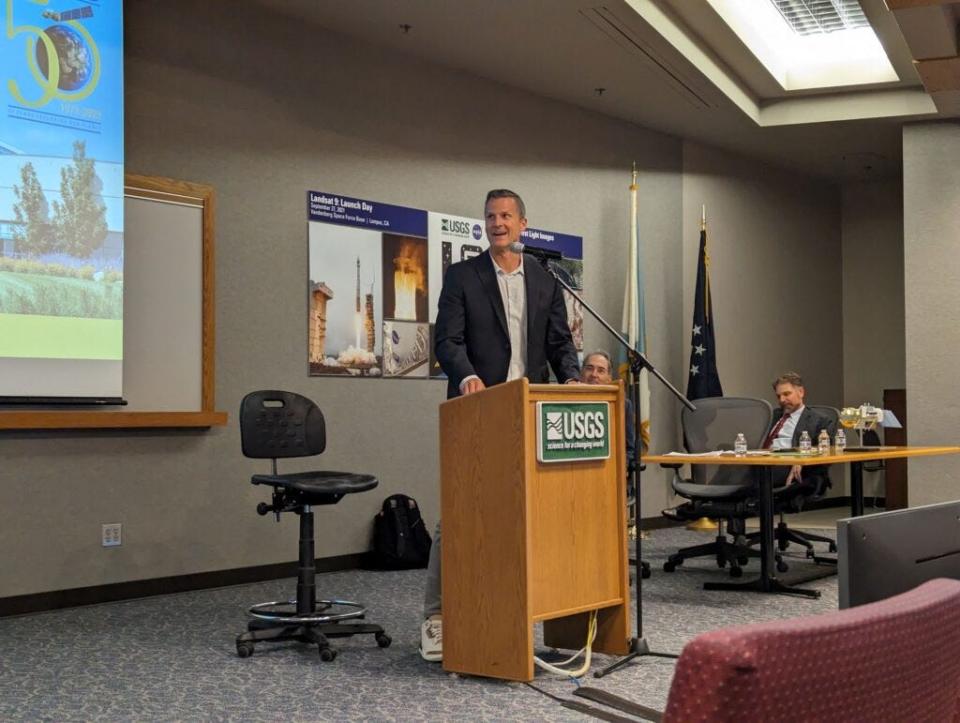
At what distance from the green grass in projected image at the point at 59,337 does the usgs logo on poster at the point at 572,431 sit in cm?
250

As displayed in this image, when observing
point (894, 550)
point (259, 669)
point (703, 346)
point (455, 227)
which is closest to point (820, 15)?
point (703, 346)

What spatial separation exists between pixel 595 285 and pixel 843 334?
12.0 ft

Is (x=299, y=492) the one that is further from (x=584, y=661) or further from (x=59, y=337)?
(x=59, y=337)

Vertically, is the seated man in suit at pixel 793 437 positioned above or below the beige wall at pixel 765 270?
Answer: below

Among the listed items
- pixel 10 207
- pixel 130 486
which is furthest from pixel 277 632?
pixel 10 207

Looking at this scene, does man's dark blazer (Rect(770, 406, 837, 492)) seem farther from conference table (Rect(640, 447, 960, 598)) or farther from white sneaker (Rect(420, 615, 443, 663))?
white sneaker (Rect(420, 615, 443, 663))

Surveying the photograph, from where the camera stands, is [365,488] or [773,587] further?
[773,587]

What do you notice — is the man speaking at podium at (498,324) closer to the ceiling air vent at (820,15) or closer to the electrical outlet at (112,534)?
the electrical outlet at (112,534)

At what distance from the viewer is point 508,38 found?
6254 millimetres

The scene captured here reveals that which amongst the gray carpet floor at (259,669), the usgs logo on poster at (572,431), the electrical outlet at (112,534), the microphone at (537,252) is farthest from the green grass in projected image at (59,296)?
the usgs logo on poster at (572,431)

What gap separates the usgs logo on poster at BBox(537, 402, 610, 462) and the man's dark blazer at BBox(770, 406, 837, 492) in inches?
106

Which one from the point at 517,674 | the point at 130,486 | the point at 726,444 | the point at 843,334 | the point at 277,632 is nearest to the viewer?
the point at 517,674

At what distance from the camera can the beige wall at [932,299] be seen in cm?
764

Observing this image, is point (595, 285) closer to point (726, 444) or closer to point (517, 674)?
point (726, 444)
